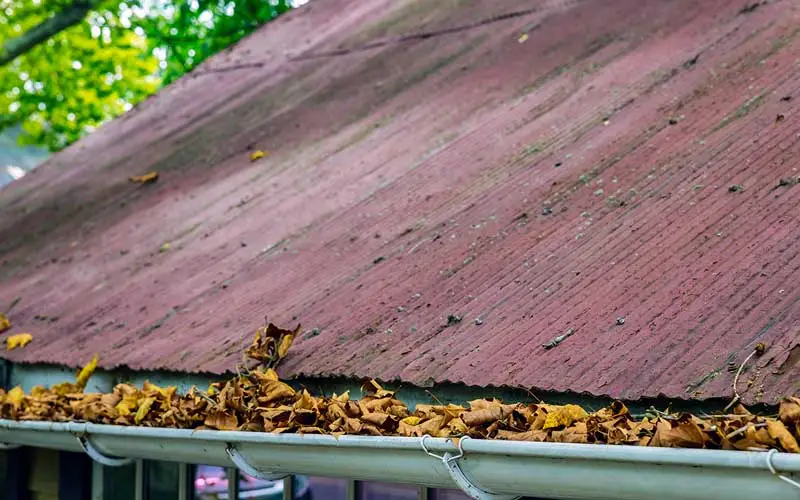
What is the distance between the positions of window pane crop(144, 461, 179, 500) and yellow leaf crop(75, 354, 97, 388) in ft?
2.49

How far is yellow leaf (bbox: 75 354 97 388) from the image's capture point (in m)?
5.81

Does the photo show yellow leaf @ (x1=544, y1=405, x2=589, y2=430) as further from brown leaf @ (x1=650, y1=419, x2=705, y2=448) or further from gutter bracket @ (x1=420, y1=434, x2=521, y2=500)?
brown leaf @ (x1=650, y1=419, x2=705, y2=448)

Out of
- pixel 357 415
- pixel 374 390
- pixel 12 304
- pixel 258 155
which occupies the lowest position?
pixel 357 415

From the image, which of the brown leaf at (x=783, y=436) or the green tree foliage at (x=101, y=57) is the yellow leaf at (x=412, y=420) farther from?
the green tree foliage at (x=101, y=57)

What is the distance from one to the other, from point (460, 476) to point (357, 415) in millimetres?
552

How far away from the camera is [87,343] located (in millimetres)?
Answer: 6270

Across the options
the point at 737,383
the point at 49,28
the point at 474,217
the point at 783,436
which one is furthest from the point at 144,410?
the point at 49,28

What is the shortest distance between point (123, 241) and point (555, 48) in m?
3.12

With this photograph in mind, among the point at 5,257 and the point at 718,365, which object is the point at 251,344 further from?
the point at 5,257

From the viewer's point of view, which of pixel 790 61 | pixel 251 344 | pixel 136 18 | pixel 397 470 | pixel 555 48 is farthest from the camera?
pixel 136 18

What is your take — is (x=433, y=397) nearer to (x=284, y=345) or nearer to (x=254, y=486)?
(x=284, y=345)

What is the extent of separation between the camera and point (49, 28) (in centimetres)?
1084

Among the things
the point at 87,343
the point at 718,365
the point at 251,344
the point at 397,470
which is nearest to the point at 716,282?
the point at 718,365

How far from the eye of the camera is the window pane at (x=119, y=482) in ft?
21.9
